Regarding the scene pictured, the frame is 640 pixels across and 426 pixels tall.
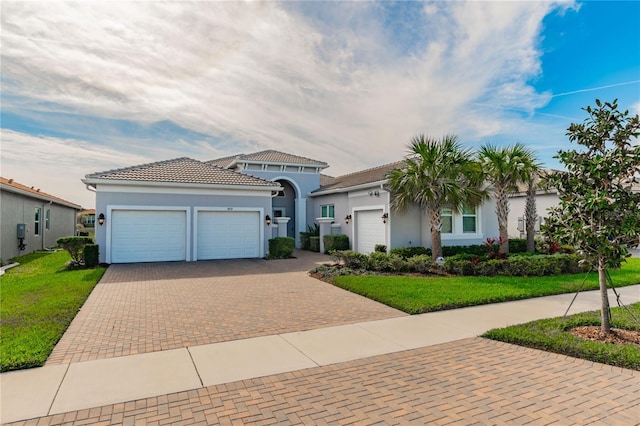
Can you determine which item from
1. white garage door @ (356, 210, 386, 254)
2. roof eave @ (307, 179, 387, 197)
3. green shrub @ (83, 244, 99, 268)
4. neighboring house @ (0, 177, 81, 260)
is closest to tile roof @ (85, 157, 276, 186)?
green shrub @ (83, 244, 99, 268)

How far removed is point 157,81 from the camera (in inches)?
429

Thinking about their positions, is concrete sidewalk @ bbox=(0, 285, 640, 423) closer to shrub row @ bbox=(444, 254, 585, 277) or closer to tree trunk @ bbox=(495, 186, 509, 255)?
shrub row @ bbox=(444, 254, 585, 277)

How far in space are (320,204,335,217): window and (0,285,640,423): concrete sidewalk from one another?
14.3 meters

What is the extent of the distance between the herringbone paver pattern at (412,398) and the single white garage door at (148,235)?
40.8 feet

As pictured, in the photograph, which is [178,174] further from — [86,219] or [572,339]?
[86,219]

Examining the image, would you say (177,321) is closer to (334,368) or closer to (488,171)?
(334,368)

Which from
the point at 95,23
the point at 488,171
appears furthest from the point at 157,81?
the point at 488,171

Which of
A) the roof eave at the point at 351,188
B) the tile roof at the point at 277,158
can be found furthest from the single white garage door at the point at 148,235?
the tile roof at the point at 277,158

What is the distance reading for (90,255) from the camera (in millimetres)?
13609

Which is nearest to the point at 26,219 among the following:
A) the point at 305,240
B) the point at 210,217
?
the point at 210,217

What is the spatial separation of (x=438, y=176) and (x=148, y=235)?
11919 mm

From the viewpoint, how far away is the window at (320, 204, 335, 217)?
21.3m

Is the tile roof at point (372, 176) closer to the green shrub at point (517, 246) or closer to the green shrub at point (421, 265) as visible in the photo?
the green shrub at point (421, 265)

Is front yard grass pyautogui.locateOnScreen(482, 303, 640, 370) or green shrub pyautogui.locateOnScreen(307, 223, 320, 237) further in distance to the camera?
green shrub pyautogui.locateOnScreen(307, 223, 320, 237)
